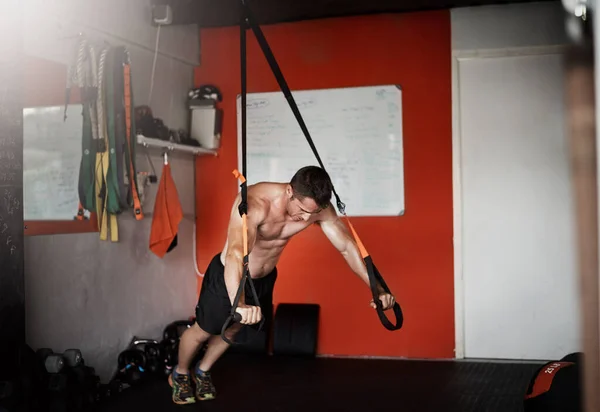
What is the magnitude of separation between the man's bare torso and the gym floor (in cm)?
77

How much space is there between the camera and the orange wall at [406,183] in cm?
459

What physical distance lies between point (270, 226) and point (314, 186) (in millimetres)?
504

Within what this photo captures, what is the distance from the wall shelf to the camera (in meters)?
3.90

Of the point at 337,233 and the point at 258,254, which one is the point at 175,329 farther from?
the point at 337,233

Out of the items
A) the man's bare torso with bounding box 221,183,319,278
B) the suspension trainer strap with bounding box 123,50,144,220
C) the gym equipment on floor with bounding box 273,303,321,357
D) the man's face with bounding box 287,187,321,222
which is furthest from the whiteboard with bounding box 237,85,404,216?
the man's face with bounding box 287,187,321,222

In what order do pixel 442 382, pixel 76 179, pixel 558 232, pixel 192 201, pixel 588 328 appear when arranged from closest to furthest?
pixel 588 328, pixel 76 179, pixel 442 382, pixel 558 232, pixel 192 201

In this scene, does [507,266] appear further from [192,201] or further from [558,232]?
[192,201]

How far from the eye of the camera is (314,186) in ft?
9.22

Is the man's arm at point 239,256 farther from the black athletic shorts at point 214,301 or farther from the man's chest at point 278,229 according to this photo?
the black athletic shorts at point 214,301

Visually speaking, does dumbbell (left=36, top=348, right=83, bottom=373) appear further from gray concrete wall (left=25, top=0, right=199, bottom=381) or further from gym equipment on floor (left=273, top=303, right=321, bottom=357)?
gym equipment on floor (left=273, top=303, right=321, bottom=357)

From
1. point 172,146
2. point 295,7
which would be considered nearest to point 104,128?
point 172,146

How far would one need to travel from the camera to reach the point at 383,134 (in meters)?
4.64

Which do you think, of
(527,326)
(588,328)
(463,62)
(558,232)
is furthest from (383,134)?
(588,328)

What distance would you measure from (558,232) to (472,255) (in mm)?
596
